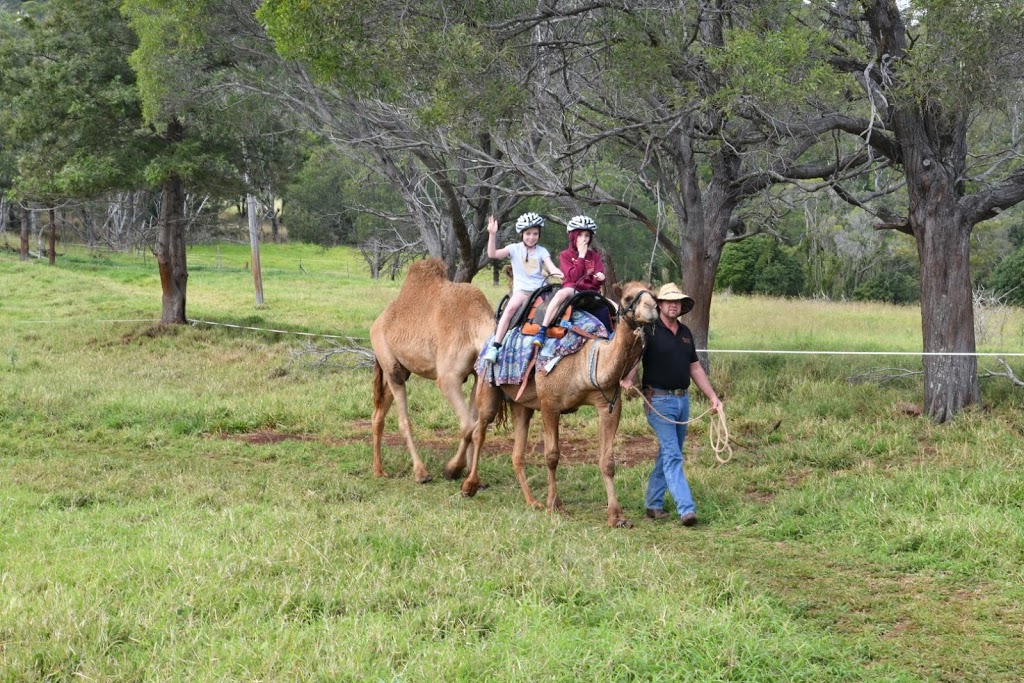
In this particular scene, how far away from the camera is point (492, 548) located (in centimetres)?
598

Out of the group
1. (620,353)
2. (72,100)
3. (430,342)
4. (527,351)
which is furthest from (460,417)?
(72,100)

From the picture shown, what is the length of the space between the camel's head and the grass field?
4.95ft

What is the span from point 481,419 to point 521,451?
0.53 metres

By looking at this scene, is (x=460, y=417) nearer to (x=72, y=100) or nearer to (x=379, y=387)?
(x=379, y=387)

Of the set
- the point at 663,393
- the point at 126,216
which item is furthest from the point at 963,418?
the point at 126,216

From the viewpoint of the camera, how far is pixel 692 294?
12.9 meters

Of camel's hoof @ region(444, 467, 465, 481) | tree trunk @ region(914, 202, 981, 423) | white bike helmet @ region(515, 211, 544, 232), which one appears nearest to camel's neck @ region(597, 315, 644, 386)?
white bike helmet @ region(515, 211, 544, 232)

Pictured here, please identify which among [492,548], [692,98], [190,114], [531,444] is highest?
[190,114]

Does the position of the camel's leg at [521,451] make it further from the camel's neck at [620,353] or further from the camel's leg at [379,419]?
the camel's leg at [379,419]

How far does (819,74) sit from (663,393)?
3.87m

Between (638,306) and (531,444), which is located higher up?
(638,306)

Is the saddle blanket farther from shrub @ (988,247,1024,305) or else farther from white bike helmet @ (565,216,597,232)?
shrub @ (988,247,1024,305)

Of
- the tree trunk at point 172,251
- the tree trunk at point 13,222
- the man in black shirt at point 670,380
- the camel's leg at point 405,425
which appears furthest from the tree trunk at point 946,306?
the tree trunk at point 13,222

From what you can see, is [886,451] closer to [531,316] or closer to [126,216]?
[531,316]
